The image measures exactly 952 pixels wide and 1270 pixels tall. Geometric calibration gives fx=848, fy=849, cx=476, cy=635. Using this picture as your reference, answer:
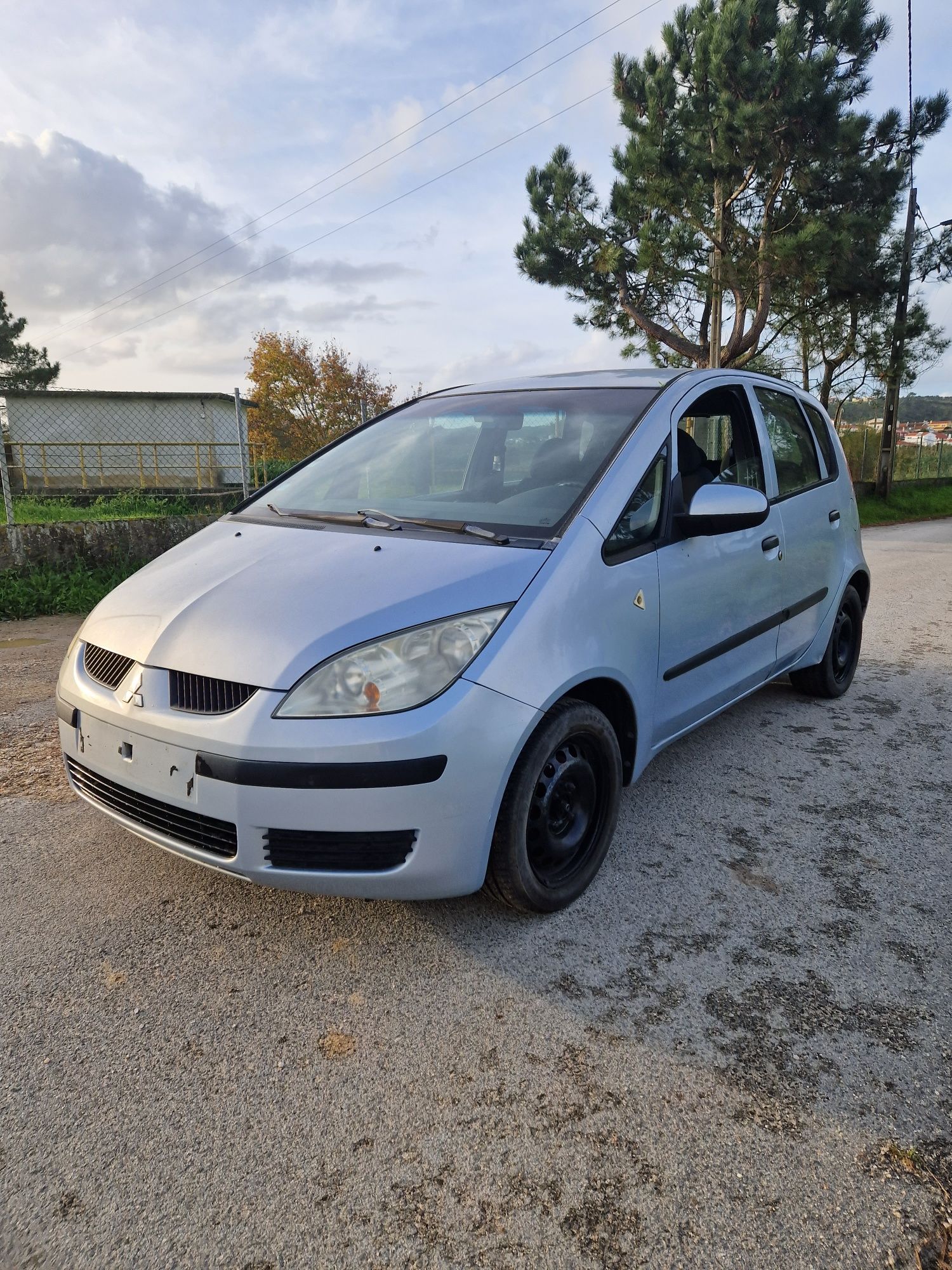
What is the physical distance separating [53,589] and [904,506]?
65.0 feet

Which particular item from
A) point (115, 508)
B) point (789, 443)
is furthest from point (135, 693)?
point (115, 508)

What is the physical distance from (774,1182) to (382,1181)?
2.44 feet

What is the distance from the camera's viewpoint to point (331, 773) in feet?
6.56

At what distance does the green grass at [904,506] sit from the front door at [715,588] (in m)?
16.0

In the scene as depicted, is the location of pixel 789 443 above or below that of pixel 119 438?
below

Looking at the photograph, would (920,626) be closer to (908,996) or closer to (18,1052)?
(908,996)

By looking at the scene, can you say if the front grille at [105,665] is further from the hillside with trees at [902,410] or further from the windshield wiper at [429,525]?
the hillside with trees at [902,410]

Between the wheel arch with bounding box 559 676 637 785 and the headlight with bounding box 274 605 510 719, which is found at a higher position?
the headlight with bounding box 274 605 510 719

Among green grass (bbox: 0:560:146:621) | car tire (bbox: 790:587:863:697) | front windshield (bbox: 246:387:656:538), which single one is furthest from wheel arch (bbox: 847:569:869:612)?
green grass (bbox: 0:560:146:621)

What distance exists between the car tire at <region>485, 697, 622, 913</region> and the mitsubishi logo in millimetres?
986

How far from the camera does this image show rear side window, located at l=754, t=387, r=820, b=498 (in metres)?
3.75

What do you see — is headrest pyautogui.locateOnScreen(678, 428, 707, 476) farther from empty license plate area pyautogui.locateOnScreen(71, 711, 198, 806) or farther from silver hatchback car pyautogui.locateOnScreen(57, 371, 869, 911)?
empty license plate area pyautogui.locateOnScreen(71, 711, 198, 806)

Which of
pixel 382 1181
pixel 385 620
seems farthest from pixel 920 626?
pixel 382 1181

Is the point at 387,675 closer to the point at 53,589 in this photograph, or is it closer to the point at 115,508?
the point at 53,589
